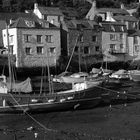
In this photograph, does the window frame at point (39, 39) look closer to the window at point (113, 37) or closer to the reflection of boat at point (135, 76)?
the window at point (113, 37)

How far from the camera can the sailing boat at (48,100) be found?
3177 centimetres

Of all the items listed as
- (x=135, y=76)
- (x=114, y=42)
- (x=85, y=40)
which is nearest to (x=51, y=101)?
(x=135, y=76)

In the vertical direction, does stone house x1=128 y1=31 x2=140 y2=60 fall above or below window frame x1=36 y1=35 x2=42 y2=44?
below

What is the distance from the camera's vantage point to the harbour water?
80.9 ft

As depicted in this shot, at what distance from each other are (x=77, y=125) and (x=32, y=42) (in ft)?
149

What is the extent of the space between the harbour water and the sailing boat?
57cm

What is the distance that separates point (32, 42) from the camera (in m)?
71.9

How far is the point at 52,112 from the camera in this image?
33.3 m

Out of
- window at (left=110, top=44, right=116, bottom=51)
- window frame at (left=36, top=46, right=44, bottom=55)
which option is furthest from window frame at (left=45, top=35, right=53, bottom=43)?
window at (left=110, top=44, right=116, bottom=51)

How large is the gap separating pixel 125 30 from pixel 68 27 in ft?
51.3

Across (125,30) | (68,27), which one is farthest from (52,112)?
(125,30)

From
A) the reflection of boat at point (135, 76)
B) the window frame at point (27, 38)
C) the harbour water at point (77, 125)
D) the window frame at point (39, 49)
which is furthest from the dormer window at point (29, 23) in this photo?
the harbour water at point (77, 125)

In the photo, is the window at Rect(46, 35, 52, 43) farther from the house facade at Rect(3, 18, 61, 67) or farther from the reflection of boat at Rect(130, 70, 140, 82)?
the reflection of boat at Rect(130, 70, 140, 82)

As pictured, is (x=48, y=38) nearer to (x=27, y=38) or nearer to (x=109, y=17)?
(x=27, y=38)
